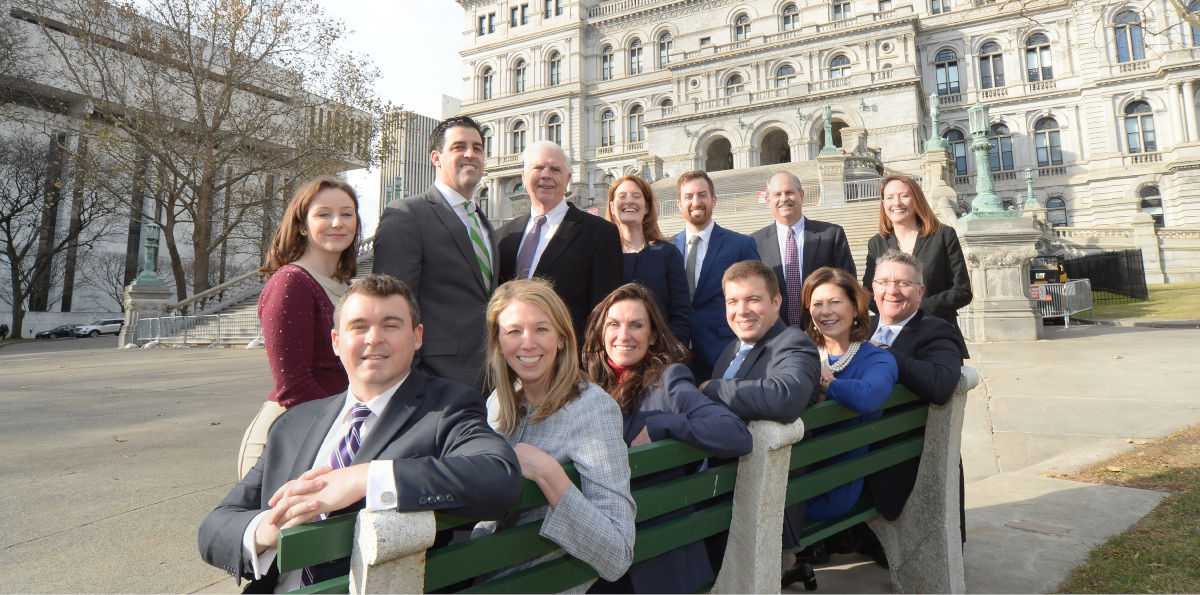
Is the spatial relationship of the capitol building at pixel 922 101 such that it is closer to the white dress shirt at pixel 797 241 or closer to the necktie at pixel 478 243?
the white dress shirt at pixel 797 241

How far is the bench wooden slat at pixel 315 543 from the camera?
1279 mm

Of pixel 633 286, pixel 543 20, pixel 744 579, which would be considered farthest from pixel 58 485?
pixel 543 20

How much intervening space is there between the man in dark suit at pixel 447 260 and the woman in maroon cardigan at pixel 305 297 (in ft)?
0.79

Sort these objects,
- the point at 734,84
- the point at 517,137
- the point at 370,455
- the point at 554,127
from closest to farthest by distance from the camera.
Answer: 1. the point at 370,455
2. the point at 734,84
3. the point at 554,127
4. the point at 517,137

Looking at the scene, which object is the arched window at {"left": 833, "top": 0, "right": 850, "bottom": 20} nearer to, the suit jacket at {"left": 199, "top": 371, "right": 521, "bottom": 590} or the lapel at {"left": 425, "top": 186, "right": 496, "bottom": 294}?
the lapel at {"left": 425, "top": 186, "right": 496, "bottom": 294}

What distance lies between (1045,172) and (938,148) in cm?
2107

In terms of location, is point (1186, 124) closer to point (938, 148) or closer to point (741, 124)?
point (938, 148)

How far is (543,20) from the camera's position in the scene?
175 feet

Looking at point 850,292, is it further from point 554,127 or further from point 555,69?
point 555,69

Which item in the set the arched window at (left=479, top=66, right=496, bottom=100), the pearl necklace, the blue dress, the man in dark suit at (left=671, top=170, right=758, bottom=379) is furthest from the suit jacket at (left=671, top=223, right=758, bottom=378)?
the arched window at (left=479, top=66, right=496, bottom=100)

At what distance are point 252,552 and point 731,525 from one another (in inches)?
64.4

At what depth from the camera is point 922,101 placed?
120 feet

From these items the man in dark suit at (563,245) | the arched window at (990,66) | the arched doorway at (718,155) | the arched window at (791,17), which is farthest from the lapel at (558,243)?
the arched window at (791,17)

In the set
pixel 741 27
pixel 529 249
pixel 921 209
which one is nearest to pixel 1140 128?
pixel 741 27
